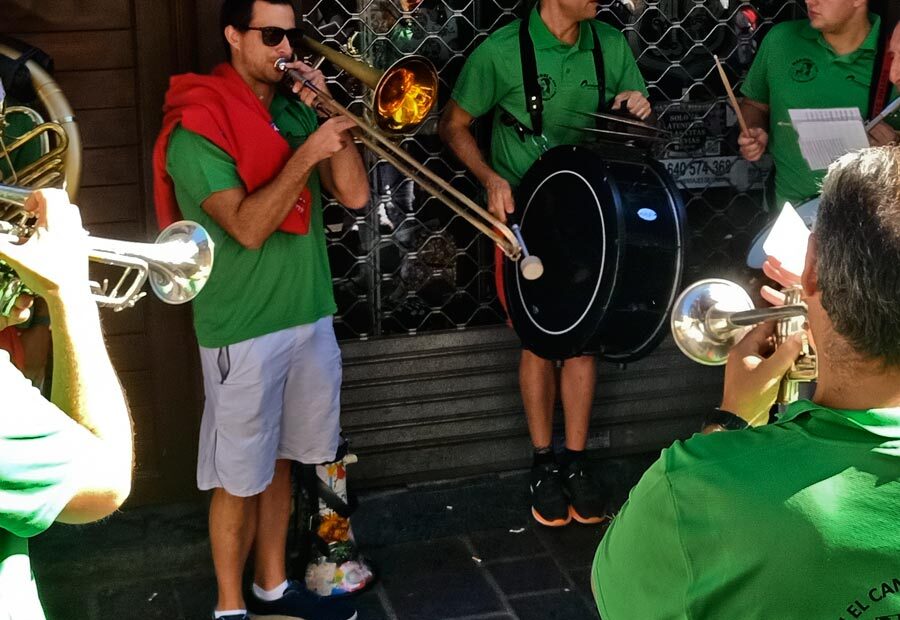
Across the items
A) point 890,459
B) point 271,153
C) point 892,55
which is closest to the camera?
point 890,459

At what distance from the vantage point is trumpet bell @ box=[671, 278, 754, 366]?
2725 mm

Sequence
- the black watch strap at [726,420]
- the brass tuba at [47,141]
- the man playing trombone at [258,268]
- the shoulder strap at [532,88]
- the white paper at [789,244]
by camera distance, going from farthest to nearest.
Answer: the shoulder strap at [532,88]
the man playing trombone at [258,268]
the brass tuba at [47,141]
the white paper at [789,244]
the black watch strap at [726,420]

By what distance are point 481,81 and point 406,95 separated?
651mm

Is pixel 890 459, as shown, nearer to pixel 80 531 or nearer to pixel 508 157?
pixel 508 157

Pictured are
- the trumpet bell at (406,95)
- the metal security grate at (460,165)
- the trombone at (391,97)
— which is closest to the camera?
the trombone at (391,97)

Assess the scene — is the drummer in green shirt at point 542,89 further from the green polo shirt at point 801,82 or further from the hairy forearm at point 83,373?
the hairy forearm at point 83,373

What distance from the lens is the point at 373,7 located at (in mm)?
4836

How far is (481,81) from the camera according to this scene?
4734mm

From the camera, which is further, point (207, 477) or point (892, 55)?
point (892, 55)

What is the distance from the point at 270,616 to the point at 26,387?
8.19 feet

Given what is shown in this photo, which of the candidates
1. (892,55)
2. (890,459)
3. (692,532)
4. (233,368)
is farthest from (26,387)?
(892,55)

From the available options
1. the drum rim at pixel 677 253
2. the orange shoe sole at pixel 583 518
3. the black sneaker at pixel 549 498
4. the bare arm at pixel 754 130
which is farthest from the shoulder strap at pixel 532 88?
the orange shoe sole at pixel 583 518

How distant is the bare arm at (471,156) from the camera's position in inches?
180

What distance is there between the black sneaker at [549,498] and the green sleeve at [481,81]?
145 cm
